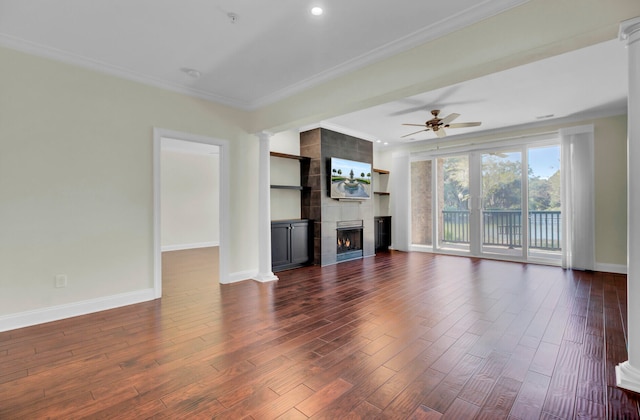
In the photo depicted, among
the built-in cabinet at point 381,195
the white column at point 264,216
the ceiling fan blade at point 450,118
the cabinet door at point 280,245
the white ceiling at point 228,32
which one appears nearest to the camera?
the white ceiling at point 228,32

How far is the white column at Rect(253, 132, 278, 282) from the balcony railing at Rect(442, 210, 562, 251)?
4663mm

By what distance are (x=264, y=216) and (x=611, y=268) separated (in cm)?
593

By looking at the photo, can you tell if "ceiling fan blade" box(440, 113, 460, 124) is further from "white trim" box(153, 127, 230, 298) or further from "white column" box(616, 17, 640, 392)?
"white trim" box(153, 127, 230, 298)

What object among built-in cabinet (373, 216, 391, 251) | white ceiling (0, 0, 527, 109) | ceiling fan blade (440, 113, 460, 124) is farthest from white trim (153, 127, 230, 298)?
built-in cabinet (373, 216, 391, 251)

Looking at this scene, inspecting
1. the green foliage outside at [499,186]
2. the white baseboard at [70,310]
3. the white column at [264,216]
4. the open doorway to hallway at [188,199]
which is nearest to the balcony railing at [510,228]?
the green foliage outside at [499,186]

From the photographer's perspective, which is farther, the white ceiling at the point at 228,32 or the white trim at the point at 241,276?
the white trim at the point at 241,276

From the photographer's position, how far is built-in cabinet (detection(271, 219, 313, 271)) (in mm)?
5316

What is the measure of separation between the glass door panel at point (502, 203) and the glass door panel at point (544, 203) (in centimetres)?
20

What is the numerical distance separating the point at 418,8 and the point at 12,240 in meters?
4.24

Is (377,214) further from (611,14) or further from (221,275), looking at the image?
(611,14)

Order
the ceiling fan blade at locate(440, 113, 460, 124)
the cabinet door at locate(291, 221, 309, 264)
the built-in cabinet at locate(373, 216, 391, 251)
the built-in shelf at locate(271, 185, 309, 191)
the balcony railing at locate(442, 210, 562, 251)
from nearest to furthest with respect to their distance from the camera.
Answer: the ceiling fan blade at locate(440, 113, 460, 124) → the built-in shelf at locate(271, 185, 309, 191) → the cabinet door at locate(291, 221, 309, 264) → the balcony railing at locate(442, 210, 562, 251) → the built-in cabinet at locate(373, 216, 391, 251)

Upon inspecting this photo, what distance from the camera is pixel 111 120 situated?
3.47 metres

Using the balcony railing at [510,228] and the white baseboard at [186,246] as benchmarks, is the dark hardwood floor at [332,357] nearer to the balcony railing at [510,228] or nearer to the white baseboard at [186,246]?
the balcony railing at [510,228]

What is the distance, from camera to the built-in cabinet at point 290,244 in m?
5.32
